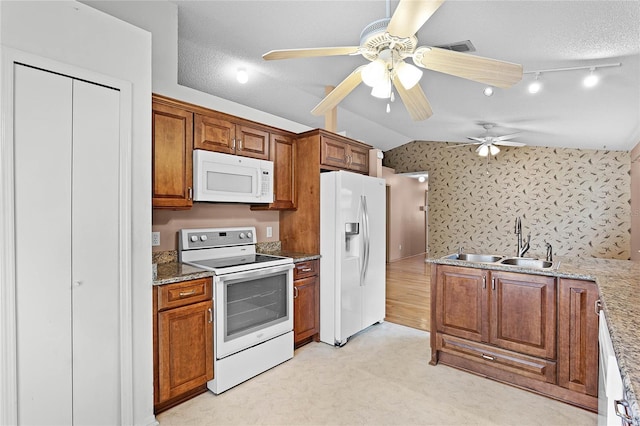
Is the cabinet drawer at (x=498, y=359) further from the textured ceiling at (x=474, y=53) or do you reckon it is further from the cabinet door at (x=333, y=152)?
the textured ceiling at (x=474, y=53)

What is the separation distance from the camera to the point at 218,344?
244cm

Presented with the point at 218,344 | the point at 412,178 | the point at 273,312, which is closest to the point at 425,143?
the point at 412,178

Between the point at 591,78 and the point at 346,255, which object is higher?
the point at 591,78

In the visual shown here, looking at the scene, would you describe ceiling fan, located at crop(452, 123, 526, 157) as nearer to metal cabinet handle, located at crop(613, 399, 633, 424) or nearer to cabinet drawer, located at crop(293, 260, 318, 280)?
cabinet drawer, located at crop(293, 260, 318, 280)

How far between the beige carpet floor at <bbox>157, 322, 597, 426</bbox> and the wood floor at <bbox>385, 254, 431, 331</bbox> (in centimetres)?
106

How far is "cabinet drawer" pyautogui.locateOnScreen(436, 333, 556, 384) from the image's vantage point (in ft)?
7.88

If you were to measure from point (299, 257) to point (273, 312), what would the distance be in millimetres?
570

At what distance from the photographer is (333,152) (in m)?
3.57

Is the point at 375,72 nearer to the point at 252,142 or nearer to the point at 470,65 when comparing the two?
the point at 470,65

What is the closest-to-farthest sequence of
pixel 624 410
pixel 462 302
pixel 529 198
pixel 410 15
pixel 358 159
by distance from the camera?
1. pixel 624 410
2. pixel 410 15
3. pixel 462 302
4. pixel 358 159
5. pixel 529 198

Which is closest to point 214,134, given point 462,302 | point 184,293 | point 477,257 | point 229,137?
point 229,137

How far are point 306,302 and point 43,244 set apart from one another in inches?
84.4

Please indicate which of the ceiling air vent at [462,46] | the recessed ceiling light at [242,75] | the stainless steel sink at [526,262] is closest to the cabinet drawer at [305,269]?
the stainless steel sink at [526,262]

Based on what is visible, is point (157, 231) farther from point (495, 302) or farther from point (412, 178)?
point (412, 178)
